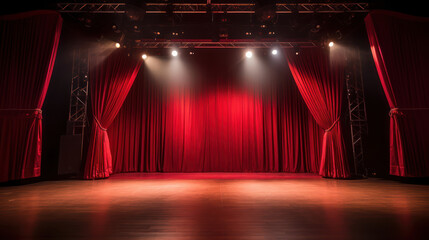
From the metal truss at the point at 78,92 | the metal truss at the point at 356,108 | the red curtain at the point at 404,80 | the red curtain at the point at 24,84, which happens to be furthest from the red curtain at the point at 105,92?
the red curtain at the point at 404,80

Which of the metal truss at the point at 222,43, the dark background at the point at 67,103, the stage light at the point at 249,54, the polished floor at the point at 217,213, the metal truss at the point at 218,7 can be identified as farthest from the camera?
the stage light at the point at 249,54

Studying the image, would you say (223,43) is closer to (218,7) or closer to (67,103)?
(218,7)

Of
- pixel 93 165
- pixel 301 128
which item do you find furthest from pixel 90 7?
pixel 301 128

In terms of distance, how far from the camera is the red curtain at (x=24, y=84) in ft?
15.5

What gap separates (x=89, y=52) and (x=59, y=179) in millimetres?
3494

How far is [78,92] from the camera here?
5.98 meters

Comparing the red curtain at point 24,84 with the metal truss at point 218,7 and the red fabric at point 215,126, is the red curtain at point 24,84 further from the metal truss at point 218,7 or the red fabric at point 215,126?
the red fabric at point 215,126

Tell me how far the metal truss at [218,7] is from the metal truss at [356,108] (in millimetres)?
1505

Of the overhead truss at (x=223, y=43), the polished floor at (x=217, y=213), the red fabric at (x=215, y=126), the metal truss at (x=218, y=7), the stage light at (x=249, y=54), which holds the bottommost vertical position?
the polished floor at (x=217, y=213)

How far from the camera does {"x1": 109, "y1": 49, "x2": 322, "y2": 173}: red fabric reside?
265 inches

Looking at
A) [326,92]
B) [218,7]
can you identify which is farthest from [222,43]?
[326,92]

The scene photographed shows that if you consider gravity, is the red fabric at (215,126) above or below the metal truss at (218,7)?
below

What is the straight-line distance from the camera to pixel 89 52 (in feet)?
19.9

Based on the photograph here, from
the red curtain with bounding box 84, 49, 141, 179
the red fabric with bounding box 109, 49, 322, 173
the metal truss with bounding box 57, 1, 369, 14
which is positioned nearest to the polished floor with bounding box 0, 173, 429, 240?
the red curtain with bounding box 84, 49, 141, 179
